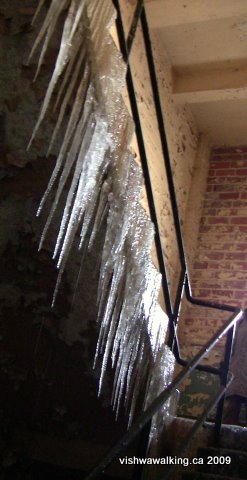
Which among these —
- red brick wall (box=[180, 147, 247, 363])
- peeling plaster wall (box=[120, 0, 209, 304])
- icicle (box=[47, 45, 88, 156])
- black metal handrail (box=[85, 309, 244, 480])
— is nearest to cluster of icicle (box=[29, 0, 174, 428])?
icicle (box=[47, 45, 88, 156])

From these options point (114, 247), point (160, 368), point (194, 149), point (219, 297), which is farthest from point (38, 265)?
point (194, 149)

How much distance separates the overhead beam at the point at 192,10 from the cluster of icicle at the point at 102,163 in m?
2.02

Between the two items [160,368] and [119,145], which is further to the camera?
[160,368]

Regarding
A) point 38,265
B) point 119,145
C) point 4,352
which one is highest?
point 119,145

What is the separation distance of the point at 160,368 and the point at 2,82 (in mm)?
1371

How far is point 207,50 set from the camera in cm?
380

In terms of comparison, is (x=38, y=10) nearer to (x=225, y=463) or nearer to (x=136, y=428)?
(x=136, y=428)

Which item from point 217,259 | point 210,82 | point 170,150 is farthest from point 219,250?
point 210,82

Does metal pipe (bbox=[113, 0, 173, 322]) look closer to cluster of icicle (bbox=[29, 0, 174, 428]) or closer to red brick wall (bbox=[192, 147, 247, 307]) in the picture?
cluster of icicle (bbox=[29, 0, 174, 428])

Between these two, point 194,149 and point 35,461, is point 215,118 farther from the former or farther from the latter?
point 35,461

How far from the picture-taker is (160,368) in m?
2.16

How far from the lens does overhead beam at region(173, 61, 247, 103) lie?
3807mm

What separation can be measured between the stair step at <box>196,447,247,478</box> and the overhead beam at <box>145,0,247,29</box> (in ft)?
9.04

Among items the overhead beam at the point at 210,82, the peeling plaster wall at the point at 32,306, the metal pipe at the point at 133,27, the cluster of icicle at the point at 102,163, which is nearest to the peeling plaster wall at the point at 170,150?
the overhead beam at the point at 210,82
